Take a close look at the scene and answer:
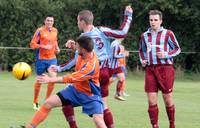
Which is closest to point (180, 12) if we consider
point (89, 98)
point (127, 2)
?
point (127, 2)

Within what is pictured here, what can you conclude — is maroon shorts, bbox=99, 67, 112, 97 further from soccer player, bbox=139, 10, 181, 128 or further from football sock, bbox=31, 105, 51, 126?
football sock, bbox=31, 105, 51, 126

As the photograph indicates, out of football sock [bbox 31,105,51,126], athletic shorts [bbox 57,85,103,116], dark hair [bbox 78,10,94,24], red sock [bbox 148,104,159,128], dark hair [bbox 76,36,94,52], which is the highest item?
dark hair [bbox 78,10,94,24]

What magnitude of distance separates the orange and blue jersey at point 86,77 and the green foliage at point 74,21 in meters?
24.1

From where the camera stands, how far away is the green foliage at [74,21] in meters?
32.9

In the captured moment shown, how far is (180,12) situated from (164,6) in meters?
0.99

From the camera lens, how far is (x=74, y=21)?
112 ft

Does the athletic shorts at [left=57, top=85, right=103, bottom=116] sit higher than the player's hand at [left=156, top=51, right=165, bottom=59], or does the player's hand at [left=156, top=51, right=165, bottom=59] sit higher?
the player's hand at [left=156, top=51, right=165, bottom=59]

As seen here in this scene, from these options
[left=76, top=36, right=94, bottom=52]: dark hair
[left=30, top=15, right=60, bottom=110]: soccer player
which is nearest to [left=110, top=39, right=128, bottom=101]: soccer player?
[left=30, top=15, right=60, bottom=110]: soccer player

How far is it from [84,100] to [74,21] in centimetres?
2581

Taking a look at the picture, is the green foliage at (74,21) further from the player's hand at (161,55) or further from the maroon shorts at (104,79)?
the maroon shorts at (104,79)

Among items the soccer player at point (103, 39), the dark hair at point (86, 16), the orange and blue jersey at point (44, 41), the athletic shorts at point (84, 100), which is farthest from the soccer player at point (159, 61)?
the orange and blue jersey at point (44, 41)

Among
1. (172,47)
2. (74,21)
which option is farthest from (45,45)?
(74,21)

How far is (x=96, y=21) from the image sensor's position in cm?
3438

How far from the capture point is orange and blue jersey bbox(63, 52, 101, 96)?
331 inches
